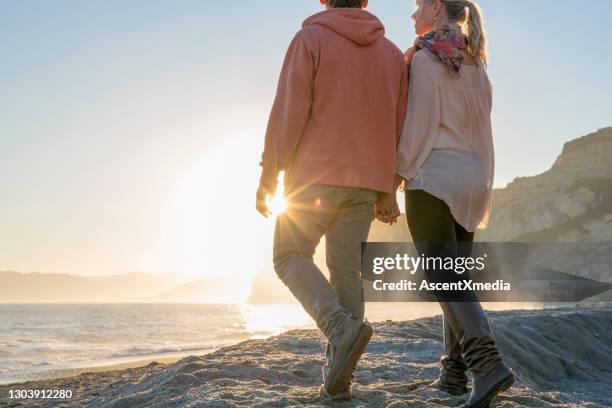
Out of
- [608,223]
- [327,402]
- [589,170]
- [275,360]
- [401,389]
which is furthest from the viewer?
[589,170]

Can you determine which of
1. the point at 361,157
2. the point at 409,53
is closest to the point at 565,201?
the point at 409,53

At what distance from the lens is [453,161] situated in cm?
279

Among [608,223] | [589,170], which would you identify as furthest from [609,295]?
[589,170]

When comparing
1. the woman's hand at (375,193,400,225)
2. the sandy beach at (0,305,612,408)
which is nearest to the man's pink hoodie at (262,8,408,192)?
the woman's hand at (375,193,400,225)

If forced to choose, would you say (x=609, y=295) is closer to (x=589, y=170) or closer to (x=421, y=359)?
(x=589, y=170)

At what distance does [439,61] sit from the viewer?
2.91 m

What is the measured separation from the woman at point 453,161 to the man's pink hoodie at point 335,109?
15 centimetres

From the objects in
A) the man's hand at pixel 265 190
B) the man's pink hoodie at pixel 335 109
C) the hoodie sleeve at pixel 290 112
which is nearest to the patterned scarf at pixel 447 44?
the man's pink hoodie at pixel 335 109

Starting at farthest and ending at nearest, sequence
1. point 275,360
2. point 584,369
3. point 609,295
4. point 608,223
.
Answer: point 608,223, point 609,295, point 584,369, point 275,360

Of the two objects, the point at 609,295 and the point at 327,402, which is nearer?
the point at 327,402

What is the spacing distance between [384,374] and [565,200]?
71182mm

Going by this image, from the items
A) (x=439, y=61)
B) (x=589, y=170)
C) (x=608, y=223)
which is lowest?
(x=439, y=61)

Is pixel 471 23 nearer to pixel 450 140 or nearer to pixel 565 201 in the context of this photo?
A: pixel 450 140

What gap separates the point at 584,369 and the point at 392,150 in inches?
134
